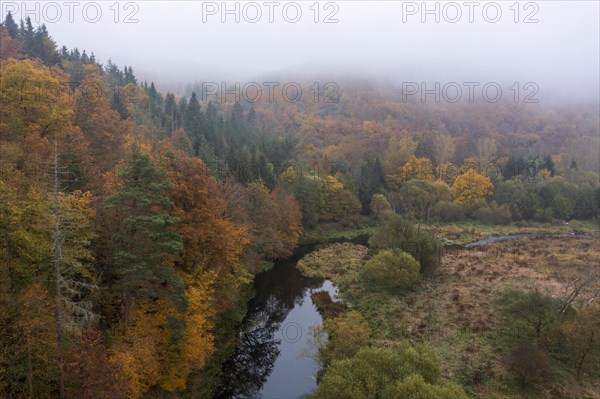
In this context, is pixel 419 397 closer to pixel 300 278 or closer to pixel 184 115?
pixel 300 278

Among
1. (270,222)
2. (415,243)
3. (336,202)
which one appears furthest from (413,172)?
(270,222)

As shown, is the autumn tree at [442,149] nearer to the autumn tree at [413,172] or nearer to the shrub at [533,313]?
the autumn tree at [413,172]

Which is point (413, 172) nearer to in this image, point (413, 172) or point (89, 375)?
point (413, 172)

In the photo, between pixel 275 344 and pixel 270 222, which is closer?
pixel 275 344

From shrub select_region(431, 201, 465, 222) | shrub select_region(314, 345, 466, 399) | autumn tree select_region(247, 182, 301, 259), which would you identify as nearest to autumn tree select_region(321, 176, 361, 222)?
autumn tree select_region(247, 182, 301, 259)

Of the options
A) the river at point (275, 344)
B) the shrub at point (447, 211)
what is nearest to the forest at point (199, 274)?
the river at point (275, 344)

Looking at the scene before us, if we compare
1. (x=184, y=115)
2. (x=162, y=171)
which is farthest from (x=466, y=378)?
(x=184, y=115)
